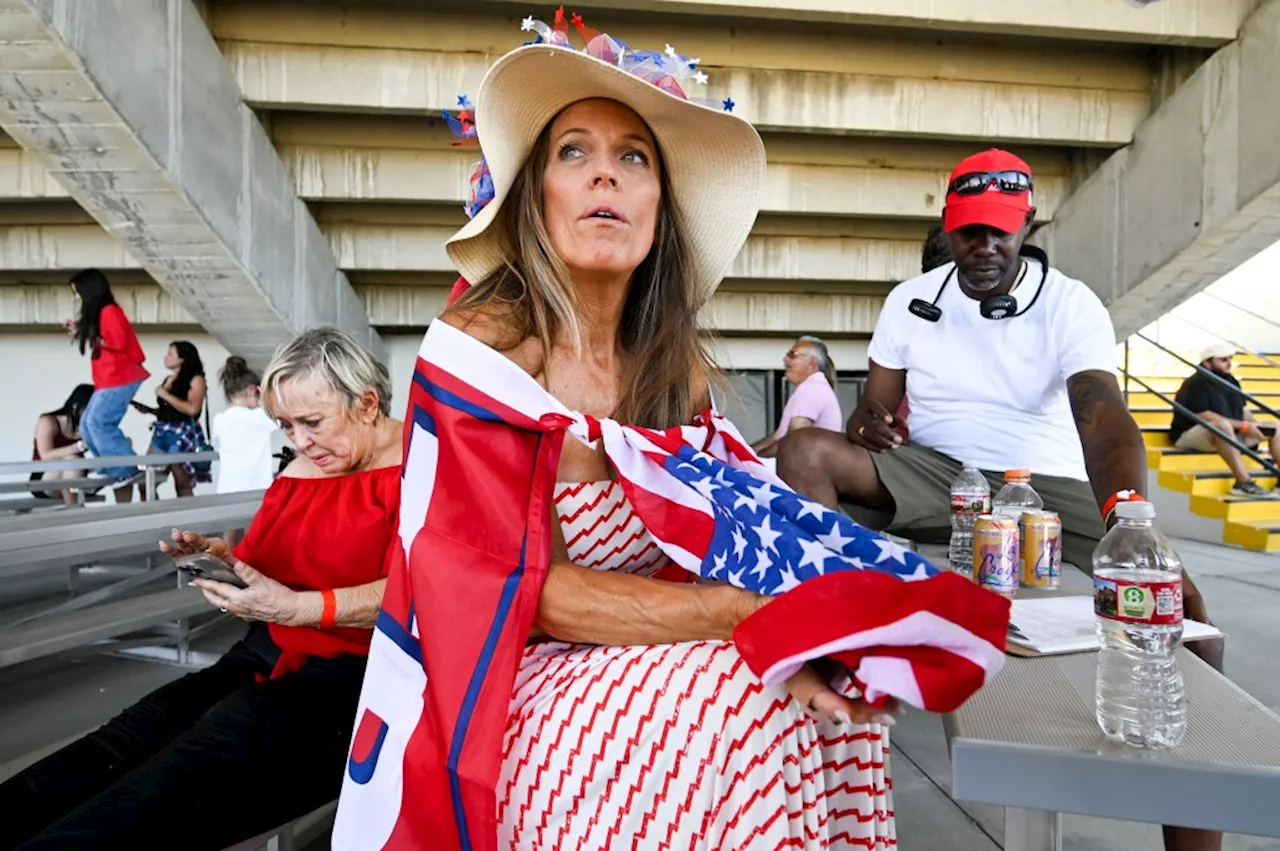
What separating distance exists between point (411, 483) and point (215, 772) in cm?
57

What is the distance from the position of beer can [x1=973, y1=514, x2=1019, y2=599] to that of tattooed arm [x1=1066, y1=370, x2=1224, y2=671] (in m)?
0.31

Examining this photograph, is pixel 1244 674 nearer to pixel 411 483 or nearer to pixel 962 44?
pixel 411 483

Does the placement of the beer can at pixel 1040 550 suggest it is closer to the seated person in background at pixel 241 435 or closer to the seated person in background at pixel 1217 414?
the seated person in background at pixel 241 435

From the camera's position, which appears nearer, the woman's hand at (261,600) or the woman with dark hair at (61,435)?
the woman's hand at (261,600)

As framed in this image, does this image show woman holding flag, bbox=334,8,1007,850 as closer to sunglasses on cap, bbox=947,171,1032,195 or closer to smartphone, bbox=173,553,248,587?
smartphone, bbox=173,553,248,587

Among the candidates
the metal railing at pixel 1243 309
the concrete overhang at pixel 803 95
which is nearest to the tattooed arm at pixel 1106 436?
the concrete overhang at pixel 803 95

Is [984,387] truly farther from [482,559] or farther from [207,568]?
[207,568]

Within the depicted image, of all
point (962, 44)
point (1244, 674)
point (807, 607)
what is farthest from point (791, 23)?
point (807, 607)

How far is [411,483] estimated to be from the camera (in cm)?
123

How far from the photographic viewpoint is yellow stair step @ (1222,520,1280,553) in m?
6.28

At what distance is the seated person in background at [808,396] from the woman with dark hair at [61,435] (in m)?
5.72

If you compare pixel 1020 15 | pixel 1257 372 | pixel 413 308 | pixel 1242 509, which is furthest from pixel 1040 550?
pixel 1257 372

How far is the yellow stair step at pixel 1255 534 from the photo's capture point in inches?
247

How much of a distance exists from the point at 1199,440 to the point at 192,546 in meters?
8.32
